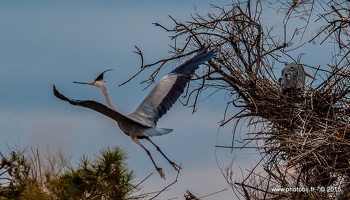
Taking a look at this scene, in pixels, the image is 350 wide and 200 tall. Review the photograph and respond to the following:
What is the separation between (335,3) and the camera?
8.68 m

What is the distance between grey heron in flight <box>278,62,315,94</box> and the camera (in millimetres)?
8562

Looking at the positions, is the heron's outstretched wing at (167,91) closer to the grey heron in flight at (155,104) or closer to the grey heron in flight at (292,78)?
the grey heron in flight at (155,104)

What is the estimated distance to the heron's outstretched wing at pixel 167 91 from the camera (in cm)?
887

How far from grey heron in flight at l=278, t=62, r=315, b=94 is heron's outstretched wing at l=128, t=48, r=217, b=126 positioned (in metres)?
0.75

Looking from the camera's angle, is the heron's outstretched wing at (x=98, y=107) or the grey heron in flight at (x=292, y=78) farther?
the grey heron in flight at (x=292, y=78)

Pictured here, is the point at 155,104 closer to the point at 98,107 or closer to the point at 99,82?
the point at 99,82

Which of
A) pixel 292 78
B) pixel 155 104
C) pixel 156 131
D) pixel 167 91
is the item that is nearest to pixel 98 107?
pixel 156 131

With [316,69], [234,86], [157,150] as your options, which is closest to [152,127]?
[157,150]

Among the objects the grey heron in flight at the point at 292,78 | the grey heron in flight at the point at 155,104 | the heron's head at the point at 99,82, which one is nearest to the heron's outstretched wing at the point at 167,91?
the grey heron in flight at the point at 155,104

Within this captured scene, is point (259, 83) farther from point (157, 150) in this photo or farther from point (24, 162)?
point (24, 162)

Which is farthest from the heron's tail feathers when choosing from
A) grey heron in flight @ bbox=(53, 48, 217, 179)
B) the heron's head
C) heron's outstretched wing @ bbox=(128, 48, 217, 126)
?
the heron's head

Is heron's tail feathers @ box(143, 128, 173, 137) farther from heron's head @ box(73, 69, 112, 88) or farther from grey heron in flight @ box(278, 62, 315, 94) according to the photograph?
grey heron in flight @ box(278, 62, 315, 94)

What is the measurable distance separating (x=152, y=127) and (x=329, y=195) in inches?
69.7

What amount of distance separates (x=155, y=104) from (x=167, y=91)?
0.20 m
